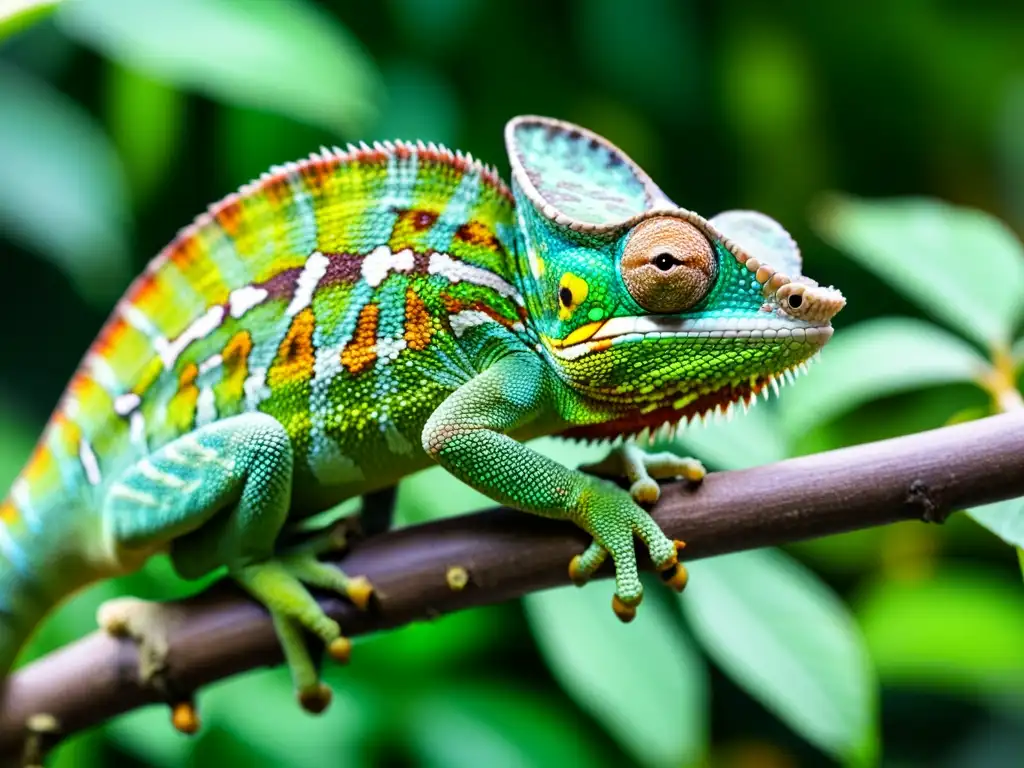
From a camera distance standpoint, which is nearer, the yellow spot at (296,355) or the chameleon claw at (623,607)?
the chameleon claw at (623,607)

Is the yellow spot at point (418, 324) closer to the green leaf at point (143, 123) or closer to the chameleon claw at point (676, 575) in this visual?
the chameleon claw at point (676, 575)

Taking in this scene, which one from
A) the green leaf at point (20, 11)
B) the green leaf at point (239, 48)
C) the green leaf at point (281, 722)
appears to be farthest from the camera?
the green leaf at point (281, 722)

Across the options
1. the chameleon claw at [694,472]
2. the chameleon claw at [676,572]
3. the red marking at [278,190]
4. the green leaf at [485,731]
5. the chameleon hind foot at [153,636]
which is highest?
the red marking at [278,190]

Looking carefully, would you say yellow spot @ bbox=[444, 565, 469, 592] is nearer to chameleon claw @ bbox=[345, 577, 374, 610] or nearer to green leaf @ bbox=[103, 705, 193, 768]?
chameleon claw @ bbox=[345, 577, 374, 610]

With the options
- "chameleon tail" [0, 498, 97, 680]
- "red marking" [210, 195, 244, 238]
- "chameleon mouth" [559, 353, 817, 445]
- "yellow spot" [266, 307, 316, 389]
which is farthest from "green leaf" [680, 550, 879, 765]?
"chameleon tail" [0, 498, 97, 680]

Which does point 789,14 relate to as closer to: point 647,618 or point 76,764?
point 647,618

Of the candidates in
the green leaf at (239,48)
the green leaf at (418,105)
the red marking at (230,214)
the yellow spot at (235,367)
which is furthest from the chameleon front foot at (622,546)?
the green leaf at (418,105)

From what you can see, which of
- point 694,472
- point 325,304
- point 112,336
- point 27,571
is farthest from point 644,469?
point 27,571
